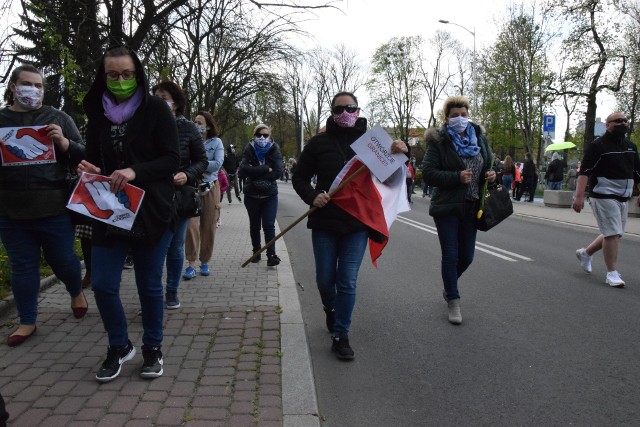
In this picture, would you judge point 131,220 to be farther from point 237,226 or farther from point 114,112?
point 237,226

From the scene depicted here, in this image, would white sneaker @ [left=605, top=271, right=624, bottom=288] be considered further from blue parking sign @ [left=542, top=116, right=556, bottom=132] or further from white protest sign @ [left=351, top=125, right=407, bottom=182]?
blue parking sign @ [left=542, top=116, right=556, bottom=132]

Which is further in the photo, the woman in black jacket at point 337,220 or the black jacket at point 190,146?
the black jacket at point 190,146

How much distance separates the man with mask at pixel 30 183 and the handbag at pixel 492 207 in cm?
327

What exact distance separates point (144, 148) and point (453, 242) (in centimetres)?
283

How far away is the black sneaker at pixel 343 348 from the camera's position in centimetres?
390

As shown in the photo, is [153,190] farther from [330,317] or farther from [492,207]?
[492,207]

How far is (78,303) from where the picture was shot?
455 centimetres

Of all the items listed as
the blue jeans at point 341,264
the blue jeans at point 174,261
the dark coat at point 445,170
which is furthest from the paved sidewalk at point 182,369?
the dark coat at point 445,170

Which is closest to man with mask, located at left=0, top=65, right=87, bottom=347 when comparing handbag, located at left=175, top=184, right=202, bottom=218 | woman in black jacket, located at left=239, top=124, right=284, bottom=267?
handbag, located at left=175, top=184, right=202, bottom=218

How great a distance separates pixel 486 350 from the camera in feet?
13.6

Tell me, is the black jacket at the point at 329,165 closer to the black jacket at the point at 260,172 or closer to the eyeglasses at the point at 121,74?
the eyeglasses at the point at 121,74

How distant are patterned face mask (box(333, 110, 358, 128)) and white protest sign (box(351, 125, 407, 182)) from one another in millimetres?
201

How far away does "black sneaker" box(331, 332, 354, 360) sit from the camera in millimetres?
3904

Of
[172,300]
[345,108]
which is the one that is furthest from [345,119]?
[172,300]
